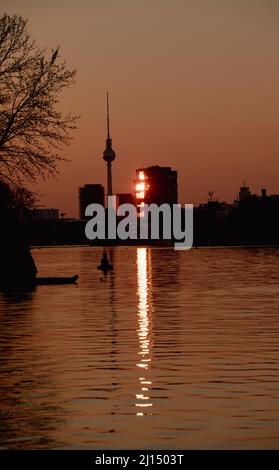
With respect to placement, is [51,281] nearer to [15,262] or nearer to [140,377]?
[15,262]

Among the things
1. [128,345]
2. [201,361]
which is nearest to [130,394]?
[201,361]

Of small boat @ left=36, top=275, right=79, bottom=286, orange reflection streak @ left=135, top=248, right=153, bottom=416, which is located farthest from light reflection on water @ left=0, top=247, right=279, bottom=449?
small boat @ left=36, top=275, right=79, bottom=286

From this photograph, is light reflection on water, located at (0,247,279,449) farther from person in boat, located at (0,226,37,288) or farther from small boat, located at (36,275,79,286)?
small boat, located at (36,275,79,286)

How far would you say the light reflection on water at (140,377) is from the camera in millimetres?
18844

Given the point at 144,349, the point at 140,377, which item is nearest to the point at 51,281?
the point at 144,349

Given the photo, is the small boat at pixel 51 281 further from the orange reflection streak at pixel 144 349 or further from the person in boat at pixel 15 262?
the orange reflection streak at pixel 144 349

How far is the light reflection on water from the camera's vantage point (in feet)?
61.8

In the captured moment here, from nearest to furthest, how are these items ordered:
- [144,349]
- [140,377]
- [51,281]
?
1. [140,377]
2. [144,349]
3. [51,281]

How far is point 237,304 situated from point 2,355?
81.1 ft

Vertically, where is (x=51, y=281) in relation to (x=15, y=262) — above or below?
below

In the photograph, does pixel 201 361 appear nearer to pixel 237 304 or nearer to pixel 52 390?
pixel 52 390

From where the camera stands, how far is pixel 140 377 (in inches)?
1028

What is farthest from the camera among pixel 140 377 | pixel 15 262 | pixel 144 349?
pixel 15 262

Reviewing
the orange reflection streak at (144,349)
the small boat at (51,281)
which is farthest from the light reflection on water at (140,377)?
the small boat at (51,281)
